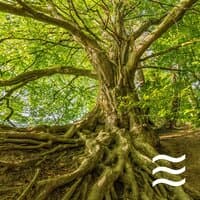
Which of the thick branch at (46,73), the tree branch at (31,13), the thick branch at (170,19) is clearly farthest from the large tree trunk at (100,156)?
the tree branch at (31,13)

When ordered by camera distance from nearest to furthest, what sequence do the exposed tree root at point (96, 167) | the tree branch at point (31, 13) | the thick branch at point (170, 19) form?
the exposed tree root at point (96, 167) < the tree branch at point (31, 13) < the thick branch at point (170, 19)

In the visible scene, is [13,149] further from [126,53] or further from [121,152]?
[126,53]

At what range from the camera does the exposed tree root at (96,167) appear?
16.5 feet

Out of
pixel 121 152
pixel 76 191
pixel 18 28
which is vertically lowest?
pixel 76 191

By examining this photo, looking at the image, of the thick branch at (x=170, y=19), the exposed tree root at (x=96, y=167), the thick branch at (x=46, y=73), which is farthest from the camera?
the thick branch at (x=46, y=73)

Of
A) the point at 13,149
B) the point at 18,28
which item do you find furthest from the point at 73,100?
the point at 13,149

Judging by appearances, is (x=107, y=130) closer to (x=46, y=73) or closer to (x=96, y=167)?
(x=96, y=167)

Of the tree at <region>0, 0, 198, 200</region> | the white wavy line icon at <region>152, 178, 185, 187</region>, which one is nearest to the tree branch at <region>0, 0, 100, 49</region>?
the tree at <region>0, 0, 198, 200</region>

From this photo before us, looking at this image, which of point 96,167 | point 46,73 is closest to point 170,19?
point 46,73

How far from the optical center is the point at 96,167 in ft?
19.4

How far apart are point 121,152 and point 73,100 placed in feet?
25.8

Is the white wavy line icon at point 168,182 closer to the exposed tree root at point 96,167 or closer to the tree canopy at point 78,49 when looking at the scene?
the exposed tree root at point 96,167

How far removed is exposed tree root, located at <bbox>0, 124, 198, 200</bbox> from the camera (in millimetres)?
5039

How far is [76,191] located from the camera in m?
5.15
